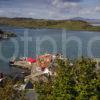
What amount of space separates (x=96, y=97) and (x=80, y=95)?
0.74m

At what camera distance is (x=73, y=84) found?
19.2 meters

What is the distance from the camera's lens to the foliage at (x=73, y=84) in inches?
742

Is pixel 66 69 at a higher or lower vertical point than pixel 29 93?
higher

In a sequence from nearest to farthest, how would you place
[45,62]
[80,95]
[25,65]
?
[80,95] → [45,62] → [25,65]

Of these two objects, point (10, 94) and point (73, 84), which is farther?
point (10, 94)

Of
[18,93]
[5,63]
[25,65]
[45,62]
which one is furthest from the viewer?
[5,63]

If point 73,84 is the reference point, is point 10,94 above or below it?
below

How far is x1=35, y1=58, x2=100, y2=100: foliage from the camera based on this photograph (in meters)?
18.9

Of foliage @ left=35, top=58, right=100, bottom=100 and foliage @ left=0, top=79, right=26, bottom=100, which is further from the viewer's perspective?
foliage @ left=0, top=79, right=26, bottom=100

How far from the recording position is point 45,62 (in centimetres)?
6969

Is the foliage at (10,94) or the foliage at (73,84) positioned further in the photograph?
the foliage at (10,94)

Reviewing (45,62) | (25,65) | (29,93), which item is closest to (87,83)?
(29,93)

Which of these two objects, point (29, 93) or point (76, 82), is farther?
point (29, 93)

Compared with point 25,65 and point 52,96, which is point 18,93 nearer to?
point 52,96
